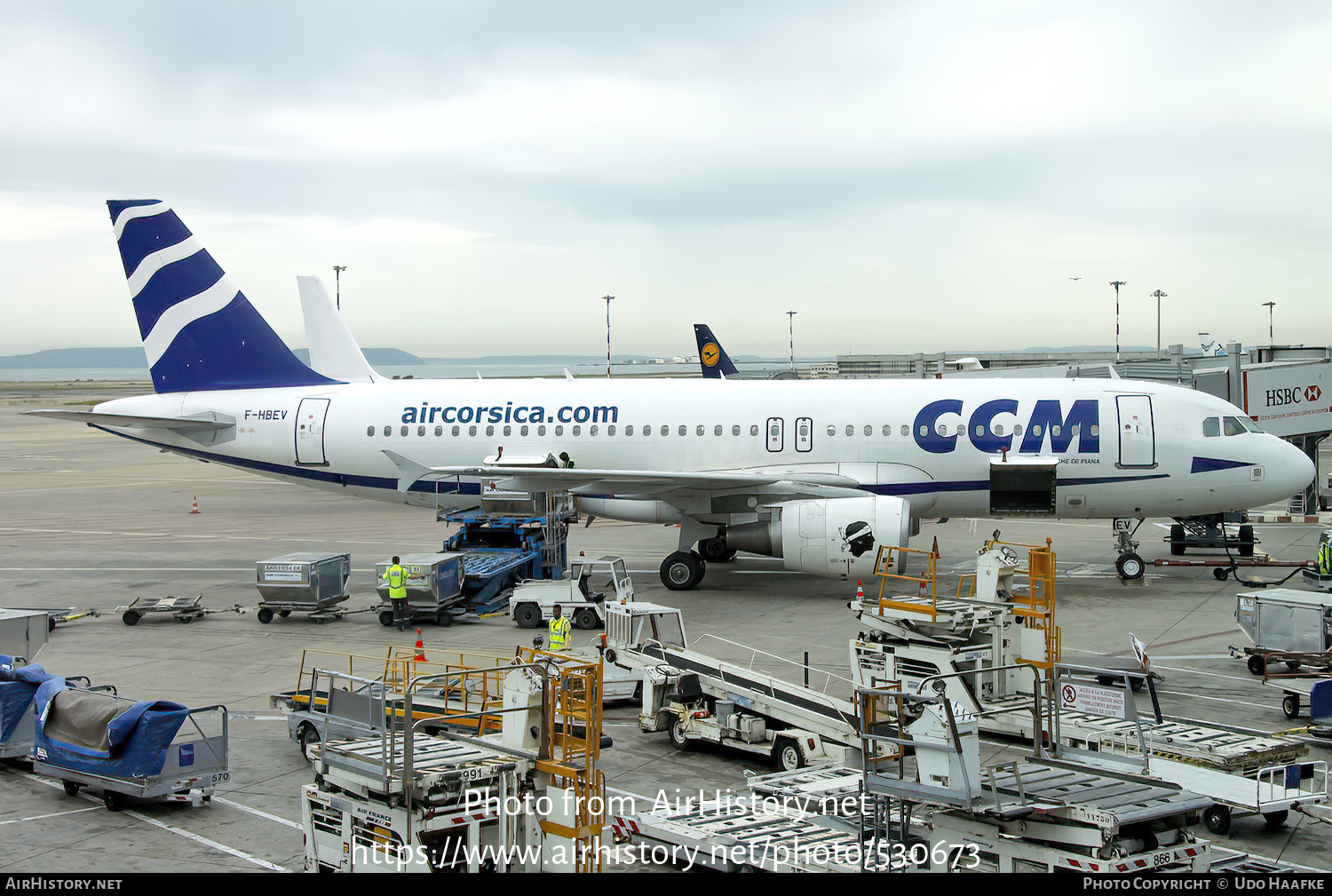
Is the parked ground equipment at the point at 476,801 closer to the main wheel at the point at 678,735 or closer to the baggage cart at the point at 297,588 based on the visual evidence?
the main wheel at the point at 678,735

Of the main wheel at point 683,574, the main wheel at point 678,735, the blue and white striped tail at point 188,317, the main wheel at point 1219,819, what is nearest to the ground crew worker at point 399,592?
the main wheel at point 683,574

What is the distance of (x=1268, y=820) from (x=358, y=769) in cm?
885

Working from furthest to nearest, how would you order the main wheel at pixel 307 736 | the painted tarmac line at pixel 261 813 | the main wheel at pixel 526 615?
the main wheel at pixel 526 615 → the main wheel at pixel 307 736 → the painted tarmac line at pixel 261 813

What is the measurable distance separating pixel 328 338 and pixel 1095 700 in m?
27.0

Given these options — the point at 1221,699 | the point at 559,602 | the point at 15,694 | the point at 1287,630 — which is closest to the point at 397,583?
the point at 559,602

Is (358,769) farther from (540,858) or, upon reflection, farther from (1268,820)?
(1268,820)

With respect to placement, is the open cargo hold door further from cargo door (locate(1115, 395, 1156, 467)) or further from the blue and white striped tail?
the blue and white striped tail

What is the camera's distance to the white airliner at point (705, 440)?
2430 centimetres

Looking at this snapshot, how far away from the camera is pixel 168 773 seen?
12.0 meters

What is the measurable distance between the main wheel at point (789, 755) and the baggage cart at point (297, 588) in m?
12.1

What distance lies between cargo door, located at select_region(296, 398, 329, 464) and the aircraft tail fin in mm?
4422

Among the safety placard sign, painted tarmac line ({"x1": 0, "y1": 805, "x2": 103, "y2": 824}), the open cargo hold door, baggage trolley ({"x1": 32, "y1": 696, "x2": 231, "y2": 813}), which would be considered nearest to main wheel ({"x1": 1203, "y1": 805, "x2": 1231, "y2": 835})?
the safety placard sign

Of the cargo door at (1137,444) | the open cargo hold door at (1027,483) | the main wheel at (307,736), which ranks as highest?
the cargo door at (1137,444)
